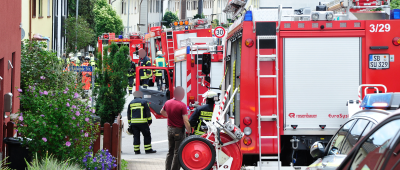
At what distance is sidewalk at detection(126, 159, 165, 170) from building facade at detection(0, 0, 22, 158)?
2414mm

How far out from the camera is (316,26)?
275 inches

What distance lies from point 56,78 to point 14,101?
1387 mm

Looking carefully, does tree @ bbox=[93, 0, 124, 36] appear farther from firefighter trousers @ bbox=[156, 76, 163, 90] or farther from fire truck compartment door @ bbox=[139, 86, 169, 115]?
fire truck compartment door @ bbox=[139, 86, 169, 115]

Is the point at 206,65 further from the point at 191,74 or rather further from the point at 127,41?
the point at 127,41

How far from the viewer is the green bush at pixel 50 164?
6.17m

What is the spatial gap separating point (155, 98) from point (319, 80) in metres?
8.66

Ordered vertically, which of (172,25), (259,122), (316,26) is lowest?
(259,122)

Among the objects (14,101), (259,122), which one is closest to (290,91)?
(259,122)

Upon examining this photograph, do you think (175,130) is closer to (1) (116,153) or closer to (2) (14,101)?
(1) (116,153)

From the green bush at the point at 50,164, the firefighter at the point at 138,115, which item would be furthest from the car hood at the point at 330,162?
the firefighter at the point at 138,115

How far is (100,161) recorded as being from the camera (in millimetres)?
7328

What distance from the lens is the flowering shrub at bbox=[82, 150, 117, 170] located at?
715cm

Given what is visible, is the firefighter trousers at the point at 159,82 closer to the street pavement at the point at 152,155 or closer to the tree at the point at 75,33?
the street pavement at the point at 152,155

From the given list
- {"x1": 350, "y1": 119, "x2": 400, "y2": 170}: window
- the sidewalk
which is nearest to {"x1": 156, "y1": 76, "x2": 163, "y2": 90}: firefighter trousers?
the sidewalk
